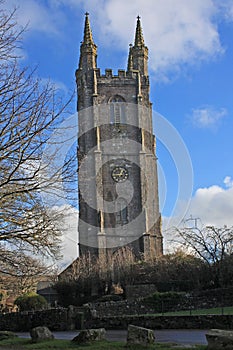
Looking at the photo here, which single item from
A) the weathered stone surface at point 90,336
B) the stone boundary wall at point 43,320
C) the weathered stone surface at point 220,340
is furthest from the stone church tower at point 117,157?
the weathered stone surface at point 220,340

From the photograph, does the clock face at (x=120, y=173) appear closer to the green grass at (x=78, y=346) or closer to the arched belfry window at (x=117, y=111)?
the arched belfry window at (x=117, y=111)

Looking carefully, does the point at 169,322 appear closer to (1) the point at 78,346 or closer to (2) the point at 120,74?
(1) the point at 78,346

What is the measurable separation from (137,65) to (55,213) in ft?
183

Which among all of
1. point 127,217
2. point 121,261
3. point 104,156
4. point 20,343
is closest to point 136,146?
point 104,156

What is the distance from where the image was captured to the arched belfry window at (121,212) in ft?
205

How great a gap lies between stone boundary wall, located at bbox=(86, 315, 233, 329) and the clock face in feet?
133

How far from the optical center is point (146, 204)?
63281 mm

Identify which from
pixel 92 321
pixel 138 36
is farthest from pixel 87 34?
pixel 92 321

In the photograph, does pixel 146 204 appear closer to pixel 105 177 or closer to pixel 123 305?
pixel 105 177

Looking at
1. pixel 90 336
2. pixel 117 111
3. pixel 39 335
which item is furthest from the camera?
pixel 117 111

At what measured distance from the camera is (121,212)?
63.1m

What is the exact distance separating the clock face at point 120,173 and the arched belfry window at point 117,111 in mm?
5687

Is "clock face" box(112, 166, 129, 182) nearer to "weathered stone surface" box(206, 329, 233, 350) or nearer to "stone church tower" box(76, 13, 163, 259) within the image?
"stone church tower" box(76, 13, 163, 259)

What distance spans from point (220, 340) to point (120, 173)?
54.7m
